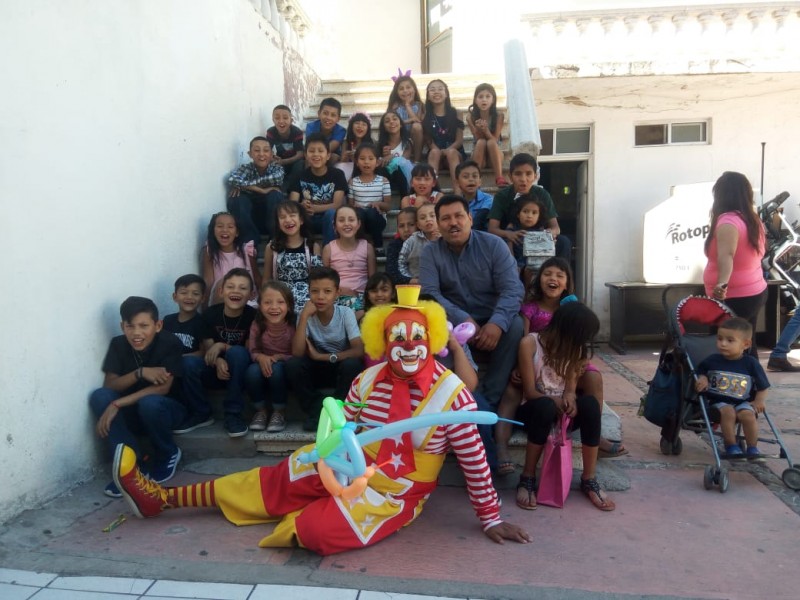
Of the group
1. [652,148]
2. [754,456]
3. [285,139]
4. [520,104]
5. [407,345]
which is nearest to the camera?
[407,345]

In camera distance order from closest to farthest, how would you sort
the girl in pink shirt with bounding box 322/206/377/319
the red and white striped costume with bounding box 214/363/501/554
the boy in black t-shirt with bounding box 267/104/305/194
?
the red and white striped costume with bounding box 214/363/501/554
the girl in pink shirt with bounding box 322/206/377/319
the boy in black t-shirt with bounding box 267/104/305/194

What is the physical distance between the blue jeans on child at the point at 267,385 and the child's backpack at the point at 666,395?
229 centimetres

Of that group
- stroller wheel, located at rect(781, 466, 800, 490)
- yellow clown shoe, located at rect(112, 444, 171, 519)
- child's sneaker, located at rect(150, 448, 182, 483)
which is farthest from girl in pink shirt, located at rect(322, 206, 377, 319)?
stroller wheel, located at rect(781, 466, 800, 490)

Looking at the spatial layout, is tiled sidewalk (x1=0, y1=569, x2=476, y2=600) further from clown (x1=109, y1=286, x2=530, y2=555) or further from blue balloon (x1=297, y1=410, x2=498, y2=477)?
blue balloon (x1=297, y1=410, x2=498, y2=477)

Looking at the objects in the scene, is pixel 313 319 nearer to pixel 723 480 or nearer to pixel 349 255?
pixel 349 255

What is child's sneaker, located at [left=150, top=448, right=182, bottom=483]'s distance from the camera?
346cm

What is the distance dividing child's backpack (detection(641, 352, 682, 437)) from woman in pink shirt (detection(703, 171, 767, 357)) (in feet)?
1.90

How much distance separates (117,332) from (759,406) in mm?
3801

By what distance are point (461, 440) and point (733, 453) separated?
1.71m

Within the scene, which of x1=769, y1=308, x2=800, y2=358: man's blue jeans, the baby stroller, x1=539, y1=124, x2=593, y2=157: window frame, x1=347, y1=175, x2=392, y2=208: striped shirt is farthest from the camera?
x1=539, y1=124, x2=593, y2=157: window frame

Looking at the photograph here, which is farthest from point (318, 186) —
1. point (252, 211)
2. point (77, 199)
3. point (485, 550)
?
point (485, 550)

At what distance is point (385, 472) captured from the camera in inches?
109

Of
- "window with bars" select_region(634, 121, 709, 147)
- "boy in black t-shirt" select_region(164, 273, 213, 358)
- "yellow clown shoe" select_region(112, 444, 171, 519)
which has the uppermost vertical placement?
"window with bars" select_region(634, 121, 709, 147)

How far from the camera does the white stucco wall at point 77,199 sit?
290 cm
